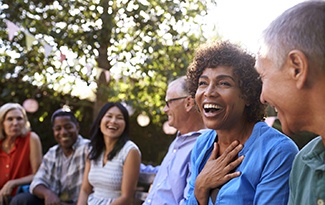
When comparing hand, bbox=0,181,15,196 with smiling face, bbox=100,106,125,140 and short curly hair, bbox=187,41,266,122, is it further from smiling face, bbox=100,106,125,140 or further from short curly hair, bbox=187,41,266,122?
short curly hair, bbox=187,41,266,122

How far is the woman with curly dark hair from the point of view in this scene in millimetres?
2002

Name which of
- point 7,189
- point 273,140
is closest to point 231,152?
point 273,140

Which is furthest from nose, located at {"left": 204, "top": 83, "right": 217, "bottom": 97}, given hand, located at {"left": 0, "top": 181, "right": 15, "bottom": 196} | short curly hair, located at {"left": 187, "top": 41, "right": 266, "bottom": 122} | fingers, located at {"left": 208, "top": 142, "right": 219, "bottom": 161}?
hand, located at {"left": 0, "top": 181, "right": 15, "bottom": 196}

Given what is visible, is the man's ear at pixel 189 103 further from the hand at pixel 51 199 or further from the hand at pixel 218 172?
the hand at pixel 51 199

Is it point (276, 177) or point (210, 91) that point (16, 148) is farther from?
point (276, 177)

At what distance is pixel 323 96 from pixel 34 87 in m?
6.89

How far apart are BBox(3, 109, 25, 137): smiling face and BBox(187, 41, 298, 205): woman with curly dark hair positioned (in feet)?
9.56

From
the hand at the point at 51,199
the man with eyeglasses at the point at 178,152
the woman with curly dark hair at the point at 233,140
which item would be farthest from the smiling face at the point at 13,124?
the woman with curly dark hair at the point at 233,140

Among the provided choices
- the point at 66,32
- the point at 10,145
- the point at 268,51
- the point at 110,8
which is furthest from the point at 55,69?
the point at 268,51

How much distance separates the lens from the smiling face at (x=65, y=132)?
4.69 metres

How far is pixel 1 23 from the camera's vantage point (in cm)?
680

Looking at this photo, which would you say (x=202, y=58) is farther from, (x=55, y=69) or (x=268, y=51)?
(x=55, y=69)

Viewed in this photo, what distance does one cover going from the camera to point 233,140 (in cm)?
230

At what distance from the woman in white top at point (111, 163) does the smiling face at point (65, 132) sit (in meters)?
0.44
